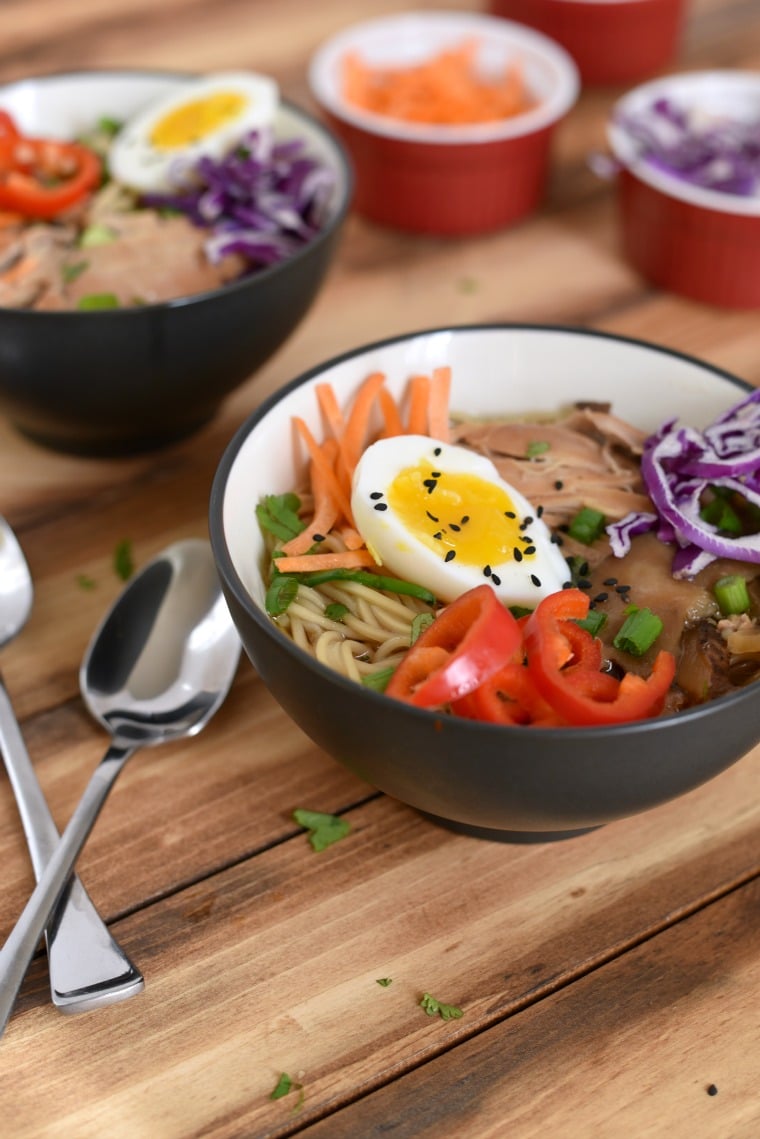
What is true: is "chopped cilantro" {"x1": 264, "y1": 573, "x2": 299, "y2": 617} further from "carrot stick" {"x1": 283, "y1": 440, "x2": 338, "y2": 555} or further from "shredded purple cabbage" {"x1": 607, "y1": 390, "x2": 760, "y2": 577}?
"shredded purple cabbage" {"x1": 607, "y1": 390, "x2": 760, "y2": 577}

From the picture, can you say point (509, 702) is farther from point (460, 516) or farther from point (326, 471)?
point (326, 471)

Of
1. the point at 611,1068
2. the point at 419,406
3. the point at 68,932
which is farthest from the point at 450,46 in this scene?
Answer: the point at 611,1068

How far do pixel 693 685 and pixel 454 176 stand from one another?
1877mm

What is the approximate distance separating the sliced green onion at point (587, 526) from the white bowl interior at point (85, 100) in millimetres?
1345

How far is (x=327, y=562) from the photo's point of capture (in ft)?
5.83

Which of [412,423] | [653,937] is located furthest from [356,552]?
[653,937]

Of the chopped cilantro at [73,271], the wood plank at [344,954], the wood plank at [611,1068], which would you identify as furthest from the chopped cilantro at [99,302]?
the wood plank at [611,1068]

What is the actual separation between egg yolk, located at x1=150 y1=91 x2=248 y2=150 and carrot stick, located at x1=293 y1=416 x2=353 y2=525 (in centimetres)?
114

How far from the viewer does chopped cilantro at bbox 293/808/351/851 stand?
5.74 ft

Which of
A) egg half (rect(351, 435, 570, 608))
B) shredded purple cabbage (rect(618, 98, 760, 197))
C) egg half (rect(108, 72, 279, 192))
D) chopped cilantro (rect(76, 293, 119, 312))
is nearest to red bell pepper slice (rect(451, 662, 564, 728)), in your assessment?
egg half (rect(351, 435, 570, 608))

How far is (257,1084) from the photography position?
146 centimetres

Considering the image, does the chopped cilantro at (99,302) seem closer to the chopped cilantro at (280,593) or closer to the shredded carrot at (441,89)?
the chopped cilantro at (280,593)

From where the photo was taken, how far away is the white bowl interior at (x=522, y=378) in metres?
1.95

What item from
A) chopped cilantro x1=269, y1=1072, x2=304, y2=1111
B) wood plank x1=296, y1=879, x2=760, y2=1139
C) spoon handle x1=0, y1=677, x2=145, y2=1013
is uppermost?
spoon handle x1=0, y1=677, x2=145, y2=1013
